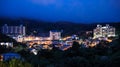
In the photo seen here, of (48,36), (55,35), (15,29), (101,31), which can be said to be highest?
(15,29)

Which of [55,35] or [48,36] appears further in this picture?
[48,36]

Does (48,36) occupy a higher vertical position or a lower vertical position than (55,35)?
lower

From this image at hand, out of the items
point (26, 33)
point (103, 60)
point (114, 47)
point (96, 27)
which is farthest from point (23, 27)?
point (103, 60)

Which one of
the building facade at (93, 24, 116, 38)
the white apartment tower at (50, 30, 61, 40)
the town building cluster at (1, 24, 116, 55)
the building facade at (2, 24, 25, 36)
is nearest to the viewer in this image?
the town building cluster at (1, 24, 116, 55)

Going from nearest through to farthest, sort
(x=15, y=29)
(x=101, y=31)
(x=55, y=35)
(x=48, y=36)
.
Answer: (x=101, y=31)
(x=55, y=35)
(x=48, y=36)
(x=15, y=29)

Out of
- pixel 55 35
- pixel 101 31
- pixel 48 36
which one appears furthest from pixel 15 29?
pixel 101 31

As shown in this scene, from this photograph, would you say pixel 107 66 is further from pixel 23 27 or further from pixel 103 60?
pixel 23 27

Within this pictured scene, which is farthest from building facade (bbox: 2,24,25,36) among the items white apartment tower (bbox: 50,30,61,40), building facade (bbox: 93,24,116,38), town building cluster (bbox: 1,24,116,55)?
building facade (bbox: 93,24,116,38)

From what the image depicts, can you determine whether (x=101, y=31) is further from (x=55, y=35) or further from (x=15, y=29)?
(x=15, y=29)

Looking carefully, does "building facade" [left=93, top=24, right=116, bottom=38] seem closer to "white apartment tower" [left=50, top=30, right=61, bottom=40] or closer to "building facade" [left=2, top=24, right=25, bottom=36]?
"white apartment tower" [left=50, top=30, right=61, bottom=40]

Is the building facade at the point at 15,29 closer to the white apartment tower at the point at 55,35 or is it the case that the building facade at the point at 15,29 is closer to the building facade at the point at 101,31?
the white apartment tower at the point at 55,35

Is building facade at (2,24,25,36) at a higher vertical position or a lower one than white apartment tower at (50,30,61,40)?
higher

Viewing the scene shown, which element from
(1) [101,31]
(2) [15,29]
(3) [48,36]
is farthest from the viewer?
(2) [15,29]
